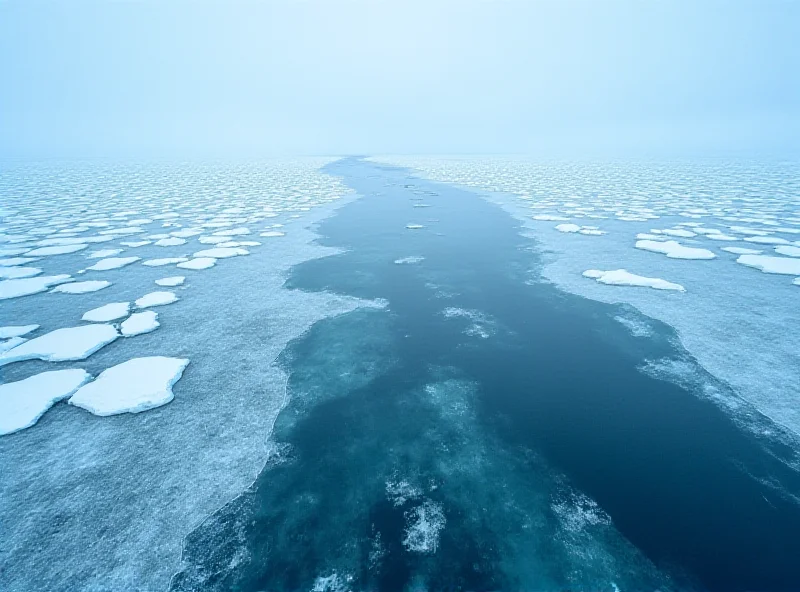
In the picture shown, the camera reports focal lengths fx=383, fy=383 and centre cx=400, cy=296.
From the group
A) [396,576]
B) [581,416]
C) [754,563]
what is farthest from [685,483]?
[396,576]

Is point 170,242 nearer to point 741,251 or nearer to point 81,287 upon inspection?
point 81,287

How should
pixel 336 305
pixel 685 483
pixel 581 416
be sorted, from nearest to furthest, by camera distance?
1. pixel 685 483
2. pixel 581 416
3. pixel 336 305

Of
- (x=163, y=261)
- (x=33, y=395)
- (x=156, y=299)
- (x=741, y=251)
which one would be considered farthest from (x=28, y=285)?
(x=741, y=251)

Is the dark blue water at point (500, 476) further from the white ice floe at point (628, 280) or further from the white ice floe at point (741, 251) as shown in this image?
the white ice floe at point (741, 251)

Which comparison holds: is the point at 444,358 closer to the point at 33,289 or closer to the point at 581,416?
the point at 581,416

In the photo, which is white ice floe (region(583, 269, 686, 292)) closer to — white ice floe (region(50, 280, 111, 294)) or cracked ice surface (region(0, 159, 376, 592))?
cracked ice surface (region(0, 159, 376, 592))

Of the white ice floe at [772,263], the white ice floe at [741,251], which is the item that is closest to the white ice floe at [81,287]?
the white ice floe at [772,263]
